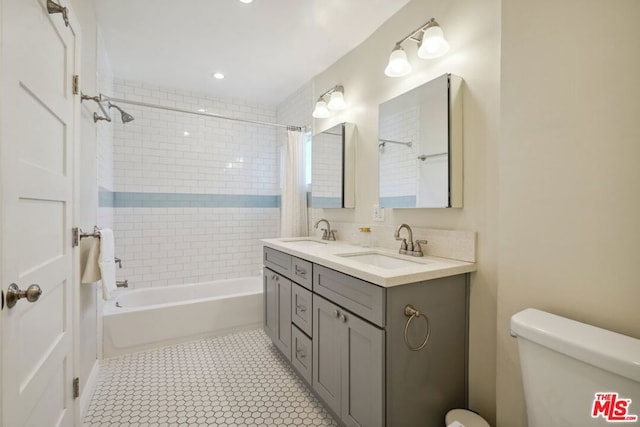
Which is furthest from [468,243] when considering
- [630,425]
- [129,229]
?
[129,229]

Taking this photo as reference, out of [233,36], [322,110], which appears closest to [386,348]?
[322,110]

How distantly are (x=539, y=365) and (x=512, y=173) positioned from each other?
770 mm

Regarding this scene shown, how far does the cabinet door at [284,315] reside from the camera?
205 centimetres

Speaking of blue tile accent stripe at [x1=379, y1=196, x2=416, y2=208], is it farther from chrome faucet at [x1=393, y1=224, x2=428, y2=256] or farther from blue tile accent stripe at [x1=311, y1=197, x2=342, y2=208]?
blue tile accent stripe at [x1=311, y1=197, x2=342, y2=208]

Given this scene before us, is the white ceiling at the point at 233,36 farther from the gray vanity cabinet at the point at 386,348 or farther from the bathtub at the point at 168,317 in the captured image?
the bathtub at the point at 168,317

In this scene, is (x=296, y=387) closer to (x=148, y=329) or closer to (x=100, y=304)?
(x=148, y=329)

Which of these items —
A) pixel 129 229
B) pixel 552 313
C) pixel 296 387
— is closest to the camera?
pixel 552 313

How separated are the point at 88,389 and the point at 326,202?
83.0 inches

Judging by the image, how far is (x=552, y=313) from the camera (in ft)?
3.85

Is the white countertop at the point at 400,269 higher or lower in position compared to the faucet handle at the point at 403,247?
lower

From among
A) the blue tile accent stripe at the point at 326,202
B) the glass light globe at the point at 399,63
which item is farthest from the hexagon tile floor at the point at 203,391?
the glass light globe at the point at 399,63

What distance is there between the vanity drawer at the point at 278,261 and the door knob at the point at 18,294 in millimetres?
1321

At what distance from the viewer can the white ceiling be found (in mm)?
1922

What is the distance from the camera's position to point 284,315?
2129mm
